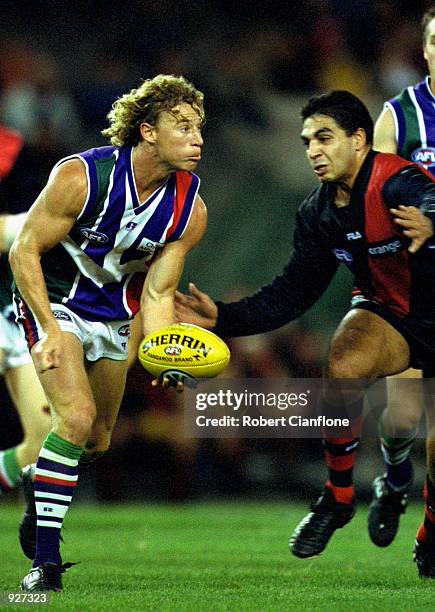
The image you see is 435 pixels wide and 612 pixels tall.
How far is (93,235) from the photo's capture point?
15.7 ft

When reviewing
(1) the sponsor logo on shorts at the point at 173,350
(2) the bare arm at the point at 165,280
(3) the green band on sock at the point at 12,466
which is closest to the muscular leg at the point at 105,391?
(2) the bare arm at the point at 165,280

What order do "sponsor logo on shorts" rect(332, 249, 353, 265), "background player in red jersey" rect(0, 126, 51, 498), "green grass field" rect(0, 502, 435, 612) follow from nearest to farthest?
"green grass field" rect(0, 502, 435, 612)
"sponsor logo on shorts" rect(332, 249, 353, 265)
"background player in red jersey" rect(0, 126, 51, 498)

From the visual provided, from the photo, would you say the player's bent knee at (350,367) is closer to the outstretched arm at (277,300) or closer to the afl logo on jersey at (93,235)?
the outstretched arm at (277,300)

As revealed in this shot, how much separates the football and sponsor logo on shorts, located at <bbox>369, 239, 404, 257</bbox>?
0.84 metres

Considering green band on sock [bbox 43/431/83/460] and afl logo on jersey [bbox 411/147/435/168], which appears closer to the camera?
green band on sock [bbox 43/431/83/460]

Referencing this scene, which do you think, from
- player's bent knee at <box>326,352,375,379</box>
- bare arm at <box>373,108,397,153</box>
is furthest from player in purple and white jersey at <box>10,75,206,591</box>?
bare arm at <box>373,108,397,153</box>

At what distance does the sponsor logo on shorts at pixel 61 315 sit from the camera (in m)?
4.78

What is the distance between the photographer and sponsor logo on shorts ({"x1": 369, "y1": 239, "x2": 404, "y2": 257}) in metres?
4.99

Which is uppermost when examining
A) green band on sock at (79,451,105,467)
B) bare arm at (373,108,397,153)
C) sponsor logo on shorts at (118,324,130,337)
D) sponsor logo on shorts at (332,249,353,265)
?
bare arm at (373,108,397,153)

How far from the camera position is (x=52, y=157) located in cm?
992

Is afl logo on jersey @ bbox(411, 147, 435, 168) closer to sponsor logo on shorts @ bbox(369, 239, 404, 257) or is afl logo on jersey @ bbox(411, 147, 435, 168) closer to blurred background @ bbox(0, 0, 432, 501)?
sponsor logo on shorts @ bbox(369, 239, 404, 257)

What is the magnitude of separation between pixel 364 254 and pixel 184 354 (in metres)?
1.00

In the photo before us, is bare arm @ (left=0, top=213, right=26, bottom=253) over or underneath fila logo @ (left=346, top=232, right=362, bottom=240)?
underneath

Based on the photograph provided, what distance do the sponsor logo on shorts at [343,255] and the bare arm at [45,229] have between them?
123cm
